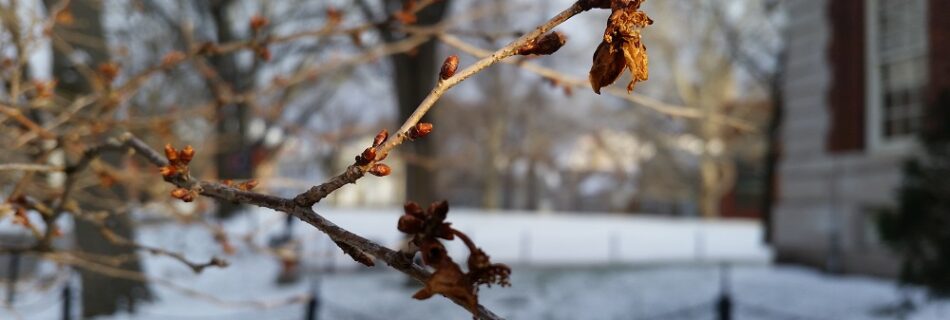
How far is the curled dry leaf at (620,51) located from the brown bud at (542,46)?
7 centimetres

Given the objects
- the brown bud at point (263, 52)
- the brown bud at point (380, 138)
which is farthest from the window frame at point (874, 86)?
the brown bud at point (380, 138)

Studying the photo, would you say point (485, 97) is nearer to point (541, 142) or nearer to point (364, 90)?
point (541, 142)

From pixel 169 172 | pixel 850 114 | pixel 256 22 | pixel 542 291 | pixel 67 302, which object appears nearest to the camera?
pixel 169 172

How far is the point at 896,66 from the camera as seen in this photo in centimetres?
913

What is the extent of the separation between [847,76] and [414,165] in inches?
233

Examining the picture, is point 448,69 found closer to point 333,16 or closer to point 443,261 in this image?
point 443,261

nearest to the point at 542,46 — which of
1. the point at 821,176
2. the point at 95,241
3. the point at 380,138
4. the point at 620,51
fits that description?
the point at 620,51

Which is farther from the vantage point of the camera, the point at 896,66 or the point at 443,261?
the point at 896,66

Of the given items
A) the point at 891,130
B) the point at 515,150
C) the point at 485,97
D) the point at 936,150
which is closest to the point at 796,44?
the point at 891,130

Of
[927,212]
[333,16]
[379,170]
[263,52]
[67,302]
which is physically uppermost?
[333,16]

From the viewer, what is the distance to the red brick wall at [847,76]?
9570mm

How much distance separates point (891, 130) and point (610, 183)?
3406cm

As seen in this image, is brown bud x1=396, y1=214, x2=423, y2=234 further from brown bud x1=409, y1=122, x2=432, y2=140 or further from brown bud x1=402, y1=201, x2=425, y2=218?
brown bud x1=409, y1=122, x2=432, y2=140

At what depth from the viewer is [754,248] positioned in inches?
746
